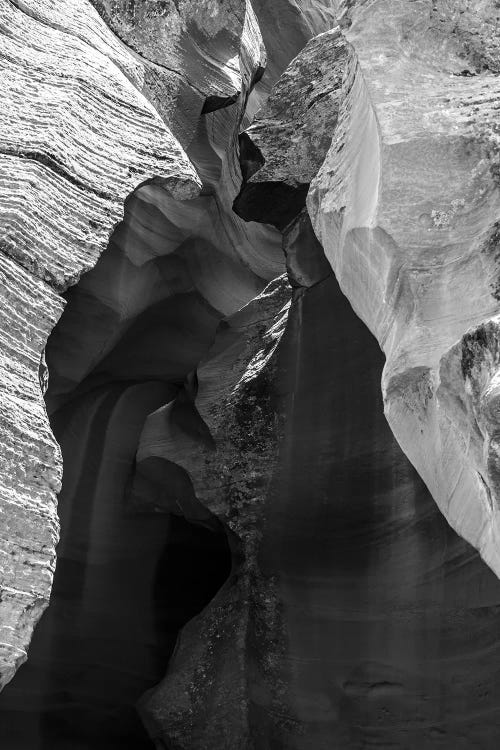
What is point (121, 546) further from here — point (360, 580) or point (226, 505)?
point (360, 580)

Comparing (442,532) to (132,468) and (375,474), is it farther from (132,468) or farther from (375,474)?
(132,468)

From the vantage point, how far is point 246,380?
5836 millimetres

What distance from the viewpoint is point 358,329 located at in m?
5.47

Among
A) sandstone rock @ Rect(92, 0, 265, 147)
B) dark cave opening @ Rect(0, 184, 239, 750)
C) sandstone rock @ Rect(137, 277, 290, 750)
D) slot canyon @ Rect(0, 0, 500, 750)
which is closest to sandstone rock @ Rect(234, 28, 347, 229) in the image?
slot canyon @ Rect(0, 0, 500, 750)

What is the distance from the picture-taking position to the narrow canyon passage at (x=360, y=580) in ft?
16.3

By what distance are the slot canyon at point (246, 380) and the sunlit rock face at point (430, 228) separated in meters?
0.01

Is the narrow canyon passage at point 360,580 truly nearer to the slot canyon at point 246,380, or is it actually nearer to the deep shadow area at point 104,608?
the slot canyon at point 246,380

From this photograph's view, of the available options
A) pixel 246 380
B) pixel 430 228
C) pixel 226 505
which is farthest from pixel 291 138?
pixel 430 228

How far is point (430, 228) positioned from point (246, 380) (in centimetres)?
214

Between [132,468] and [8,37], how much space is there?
2.48m

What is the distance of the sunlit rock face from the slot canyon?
0.01 meters

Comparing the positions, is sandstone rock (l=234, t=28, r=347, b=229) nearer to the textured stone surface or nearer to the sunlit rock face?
the textured stone surface

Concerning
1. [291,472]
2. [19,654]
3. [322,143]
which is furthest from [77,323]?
[19,654]

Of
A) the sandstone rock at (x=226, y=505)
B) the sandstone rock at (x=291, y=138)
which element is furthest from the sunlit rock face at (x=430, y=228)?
the sandstone rock at (x=226, y=505)
